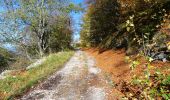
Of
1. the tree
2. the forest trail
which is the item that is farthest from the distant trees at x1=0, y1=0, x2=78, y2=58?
the forest trail

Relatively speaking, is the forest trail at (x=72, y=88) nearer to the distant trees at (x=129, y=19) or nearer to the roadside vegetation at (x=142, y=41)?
the roadside vegetation at (x=142, y=41)

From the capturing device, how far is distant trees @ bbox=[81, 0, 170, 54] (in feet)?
74.2

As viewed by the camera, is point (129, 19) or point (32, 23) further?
point (32, 23)

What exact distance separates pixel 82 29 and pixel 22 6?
4157cm

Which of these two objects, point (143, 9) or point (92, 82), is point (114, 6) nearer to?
point (143, 9)

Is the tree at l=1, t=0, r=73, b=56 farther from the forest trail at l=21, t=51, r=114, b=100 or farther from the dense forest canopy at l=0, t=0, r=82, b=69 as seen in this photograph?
the forest trail at l=21, t=51, r=114, b=100

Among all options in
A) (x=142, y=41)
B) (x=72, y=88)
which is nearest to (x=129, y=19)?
(x=142, y=41)

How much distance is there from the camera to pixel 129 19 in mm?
10156

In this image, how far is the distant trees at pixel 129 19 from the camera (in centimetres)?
2262

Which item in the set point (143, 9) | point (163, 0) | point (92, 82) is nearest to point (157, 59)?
point (92, 82)

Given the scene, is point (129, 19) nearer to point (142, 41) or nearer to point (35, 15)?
point (142, 41)

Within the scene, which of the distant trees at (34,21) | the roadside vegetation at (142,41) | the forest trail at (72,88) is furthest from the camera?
the distant trees at (34,21)

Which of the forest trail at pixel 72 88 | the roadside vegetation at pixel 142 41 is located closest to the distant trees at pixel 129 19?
the roadside vegetation at pixel 142 41

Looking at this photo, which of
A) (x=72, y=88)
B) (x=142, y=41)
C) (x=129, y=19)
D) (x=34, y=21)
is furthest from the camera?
(x=34, y=21)
